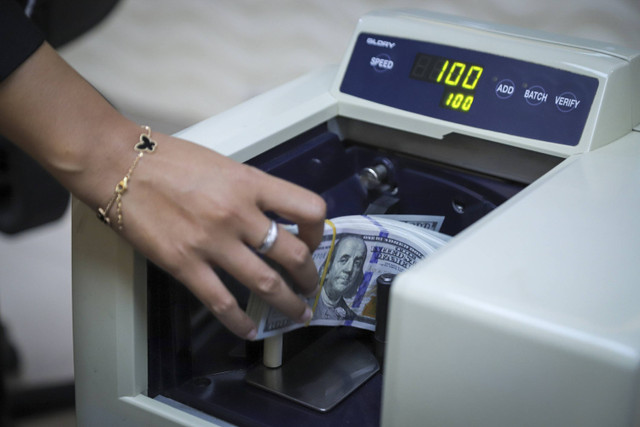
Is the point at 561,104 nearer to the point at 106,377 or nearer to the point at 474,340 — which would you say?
the point at 474,340

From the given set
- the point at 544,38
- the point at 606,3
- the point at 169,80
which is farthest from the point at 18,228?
the point at 606,3

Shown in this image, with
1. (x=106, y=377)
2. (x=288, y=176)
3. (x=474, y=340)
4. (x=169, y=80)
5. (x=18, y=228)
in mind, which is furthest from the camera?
(x=169, y=80)

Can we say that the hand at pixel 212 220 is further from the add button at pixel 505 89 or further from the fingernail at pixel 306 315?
the add button at pixel 505 89

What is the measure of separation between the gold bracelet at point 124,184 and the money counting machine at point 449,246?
5cm

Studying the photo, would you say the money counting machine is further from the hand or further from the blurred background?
the blurred background

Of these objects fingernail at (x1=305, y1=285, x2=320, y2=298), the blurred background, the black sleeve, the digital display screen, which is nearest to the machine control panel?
the digital display screen

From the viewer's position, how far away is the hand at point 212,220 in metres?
0.61

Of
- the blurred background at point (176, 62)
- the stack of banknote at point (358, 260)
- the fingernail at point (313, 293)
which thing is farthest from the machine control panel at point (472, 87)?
the blurred background at point (176, 62)

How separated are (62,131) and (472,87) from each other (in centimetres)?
46

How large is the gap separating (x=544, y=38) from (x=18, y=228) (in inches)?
32.5

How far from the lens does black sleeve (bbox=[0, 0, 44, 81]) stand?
63 cm

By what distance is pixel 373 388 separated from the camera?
77 centimetres

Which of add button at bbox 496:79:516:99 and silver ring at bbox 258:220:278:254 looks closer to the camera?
silver ring at bbox 258:220:278:254

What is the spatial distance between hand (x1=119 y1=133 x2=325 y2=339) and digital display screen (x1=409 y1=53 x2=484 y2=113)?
29 cm
